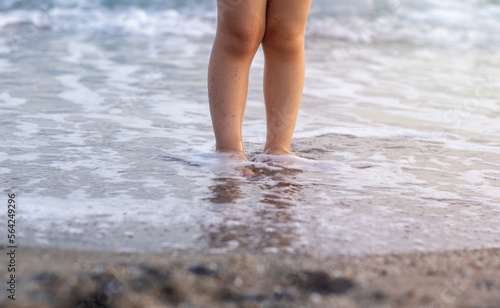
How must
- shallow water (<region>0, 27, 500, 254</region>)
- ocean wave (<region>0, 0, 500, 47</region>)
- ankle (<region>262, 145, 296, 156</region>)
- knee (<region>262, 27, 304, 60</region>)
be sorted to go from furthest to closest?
ocean wave (<region>0, 0, 500, 47</region>) → ankle (<region>262, 145, 296, 156</region>) → knee (<region>262, 27, 304, 60</region>) → shallow water (<region>0, 27, 500, 254</region>)

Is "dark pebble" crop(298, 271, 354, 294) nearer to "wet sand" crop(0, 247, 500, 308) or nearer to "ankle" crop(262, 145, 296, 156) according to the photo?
"wet sand" crop(0, 247, 500, 308)

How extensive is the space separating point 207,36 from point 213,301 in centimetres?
652

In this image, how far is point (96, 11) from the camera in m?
8.87

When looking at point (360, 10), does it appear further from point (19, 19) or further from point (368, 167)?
point (368, 167)

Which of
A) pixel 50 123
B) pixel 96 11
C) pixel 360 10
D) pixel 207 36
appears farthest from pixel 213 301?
pixel 360 10

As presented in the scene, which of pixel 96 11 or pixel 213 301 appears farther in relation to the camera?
pixel 96 11

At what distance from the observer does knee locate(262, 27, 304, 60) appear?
216 centimetres

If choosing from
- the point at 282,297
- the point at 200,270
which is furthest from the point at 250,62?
the point at 282,297

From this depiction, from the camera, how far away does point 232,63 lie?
2.13 metres

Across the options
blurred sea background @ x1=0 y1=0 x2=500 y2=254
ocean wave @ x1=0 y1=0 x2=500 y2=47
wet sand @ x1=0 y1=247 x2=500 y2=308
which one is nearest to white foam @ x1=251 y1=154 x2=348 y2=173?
blurred sea background @ x1=0 y1=0 x2=500 y2=254

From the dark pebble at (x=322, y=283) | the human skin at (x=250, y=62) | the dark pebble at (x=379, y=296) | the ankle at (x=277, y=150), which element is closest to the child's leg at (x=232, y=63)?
the human skin at (x=250, y=62)

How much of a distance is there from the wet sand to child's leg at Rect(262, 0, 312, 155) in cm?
99

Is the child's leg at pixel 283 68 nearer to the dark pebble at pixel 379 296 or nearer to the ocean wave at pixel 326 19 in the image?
the dark pebble at pixel 379 296

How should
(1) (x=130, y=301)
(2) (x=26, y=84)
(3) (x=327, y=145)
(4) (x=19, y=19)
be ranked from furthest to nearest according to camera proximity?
(4) (x=19, y=19) < (2) (x=26, y=84) < (3) (x=327, y=145) < (1) (x=130, y=301)
